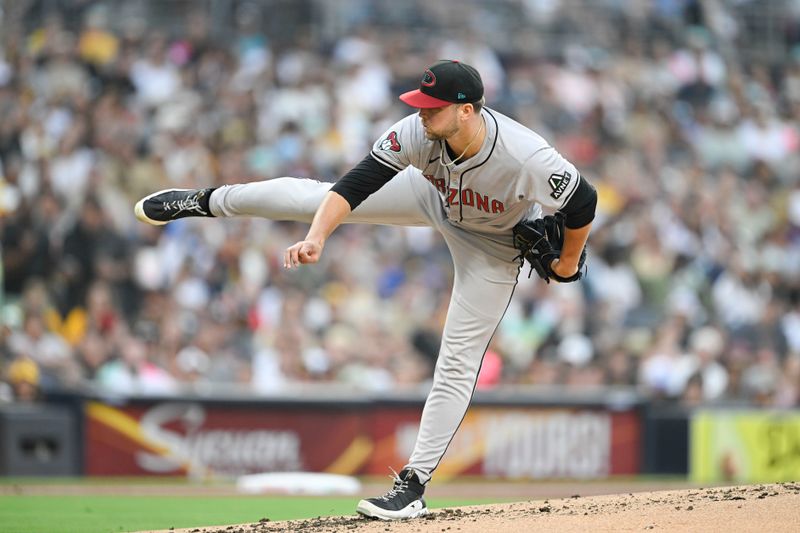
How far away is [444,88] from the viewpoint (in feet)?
18.0

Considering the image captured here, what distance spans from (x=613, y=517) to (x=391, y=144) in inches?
80.4

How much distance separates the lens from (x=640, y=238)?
1468 centimetres

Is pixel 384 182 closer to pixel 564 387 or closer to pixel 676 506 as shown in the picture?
pixel 676 506

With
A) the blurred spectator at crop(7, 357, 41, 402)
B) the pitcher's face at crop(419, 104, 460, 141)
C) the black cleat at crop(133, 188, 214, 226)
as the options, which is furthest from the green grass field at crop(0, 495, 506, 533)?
the pitcher's face at crop(419, 104, 460, 141)

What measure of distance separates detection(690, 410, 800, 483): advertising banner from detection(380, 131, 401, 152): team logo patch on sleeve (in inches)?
304

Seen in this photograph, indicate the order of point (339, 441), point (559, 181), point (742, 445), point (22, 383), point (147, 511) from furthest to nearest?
point (742, 445)
point (339, 441)
point (22, 383)
point (147, 511)
point (559, 181)

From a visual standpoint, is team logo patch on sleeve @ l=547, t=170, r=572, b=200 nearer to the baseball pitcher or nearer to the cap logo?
the baseball pitcher

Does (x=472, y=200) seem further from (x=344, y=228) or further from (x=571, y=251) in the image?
(x=344, y=228)

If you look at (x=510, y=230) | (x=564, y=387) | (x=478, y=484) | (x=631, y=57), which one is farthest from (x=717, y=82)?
(x=510, y=230)

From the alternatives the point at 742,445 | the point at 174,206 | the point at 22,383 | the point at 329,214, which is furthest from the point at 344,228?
the point at 329,214

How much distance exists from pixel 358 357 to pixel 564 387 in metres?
2.15

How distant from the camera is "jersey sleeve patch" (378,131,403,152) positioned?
5762mm

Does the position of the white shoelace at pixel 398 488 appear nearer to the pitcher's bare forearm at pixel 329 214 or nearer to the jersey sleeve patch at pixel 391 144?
the pitcher's bare forearm at pixel 329 214

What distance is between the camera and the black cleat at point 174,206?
6304mm
